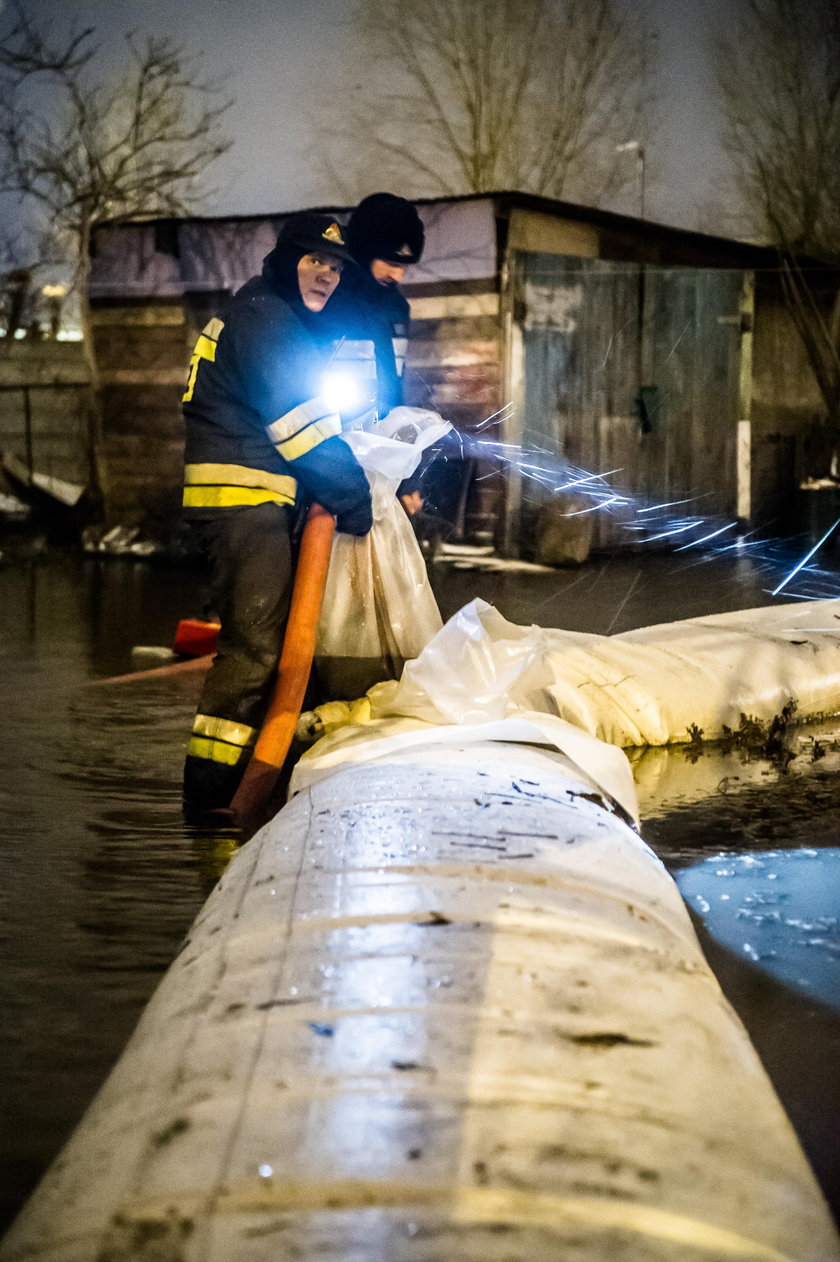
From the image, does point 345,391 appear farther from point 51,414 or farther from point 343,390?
point 51,414

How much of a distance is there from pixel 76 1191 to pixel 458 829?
36.9 inches

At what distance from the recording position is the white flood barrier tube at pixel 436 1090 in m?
1.12

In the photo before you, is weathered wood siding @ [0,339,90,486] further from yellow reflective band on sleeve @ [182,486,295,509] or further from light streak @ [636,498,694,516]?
yellow reflective band on sleeve @ [182,486,295,509]

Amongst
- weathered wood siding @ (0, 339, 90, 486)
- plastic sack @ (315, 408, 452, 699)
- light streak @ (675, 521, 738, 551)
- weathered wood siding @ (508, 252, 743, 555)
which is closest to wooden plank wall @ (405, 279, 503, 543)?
weathered wood siding @ (508, 252, 743, 555)

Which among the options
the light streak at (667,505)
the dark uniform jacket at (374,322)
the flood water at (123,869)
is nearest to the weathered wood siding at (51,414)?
the light streak at (667,505)

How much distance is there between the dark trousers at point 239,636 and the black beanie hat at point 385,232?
877 mm

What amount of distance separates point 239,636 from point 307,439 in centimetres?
56

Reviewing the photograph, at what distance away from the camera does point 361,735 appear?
300cm

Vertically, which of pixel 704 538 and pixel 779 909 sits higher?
pixel 779 909

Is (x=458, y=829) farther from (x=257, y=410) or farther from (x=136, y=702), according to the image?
(x=136, y=702)

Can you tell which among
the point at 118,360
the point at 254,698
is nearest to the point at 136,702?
the point at 254,698

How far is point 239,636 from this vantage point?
3.39 meters

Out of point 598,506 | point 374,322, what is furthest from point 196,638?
point 598,506

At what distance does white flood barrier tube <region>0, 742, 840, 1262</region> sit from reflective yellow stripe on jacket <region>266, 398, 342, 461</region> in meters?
1.52
